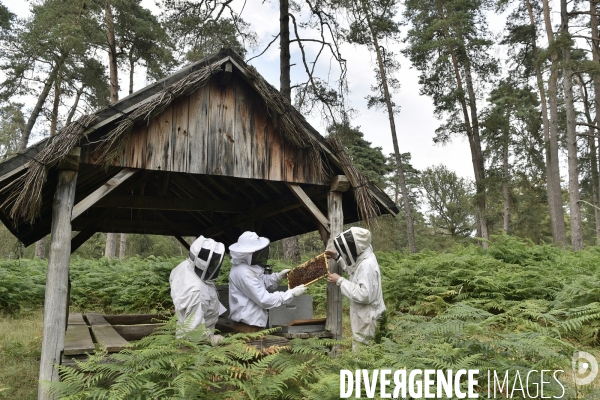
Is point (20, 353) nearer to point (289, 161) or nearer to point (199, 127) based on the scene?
point (199, 127)

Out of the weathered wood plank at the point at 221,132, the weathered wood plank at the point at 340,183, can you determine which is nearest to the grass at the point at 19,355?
the weathered wood plank at the point at 221,132

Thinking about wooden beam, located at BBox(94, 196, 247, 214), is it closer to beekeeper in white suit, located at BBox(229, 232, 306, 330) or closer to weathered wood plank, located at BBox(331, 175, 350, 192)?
beekeeper in white suit, located at BBox(229, 232, 306, 330)

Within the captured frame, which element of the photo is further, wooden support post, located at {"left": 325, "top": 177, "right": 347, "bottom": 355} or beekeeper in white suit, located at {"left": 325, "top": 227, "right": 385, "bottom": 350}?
wooden support post, located at {"left": 325, "top": 177, "right": 347, "bottom": 355}

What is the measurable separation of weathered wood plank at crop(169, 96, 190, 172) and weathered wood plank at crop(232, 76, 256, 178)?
0.74 meters

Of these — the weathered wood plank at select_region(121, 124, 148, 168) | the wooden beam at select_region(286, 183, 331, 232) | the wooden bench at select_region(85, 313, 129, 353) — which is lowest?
the wooden bench at select_region(85, 313, 129, 353)

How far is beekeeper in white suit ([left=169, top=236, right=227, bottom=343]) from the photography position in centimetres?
604

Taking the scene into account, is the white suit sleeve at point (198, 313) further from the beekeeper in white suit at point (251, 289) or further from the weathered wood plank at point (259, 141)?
the weathered wood plank at point (259, 141)

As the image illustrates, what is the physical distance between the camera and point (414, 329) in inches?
200

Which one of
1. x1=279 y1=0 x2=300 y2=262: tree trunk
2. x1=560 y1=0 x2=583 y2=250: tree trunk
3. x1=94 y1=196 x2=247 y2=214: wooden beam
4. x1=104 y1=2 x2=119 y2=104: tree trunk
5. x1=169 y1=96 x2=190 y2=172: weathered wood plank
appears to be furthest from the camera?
x1=104 y1=2 x2=119 y2=104: tree trunk

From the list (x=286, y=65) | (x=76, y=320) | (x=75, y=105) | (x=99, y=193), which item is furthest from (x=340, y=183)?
(x=75, y=105)

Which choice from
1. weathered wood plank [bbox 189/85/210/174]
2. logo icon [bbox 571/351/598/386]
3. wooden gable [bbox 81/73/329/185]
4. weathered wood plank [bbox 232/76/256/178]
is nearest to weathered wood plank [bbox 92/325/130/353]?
wooden gable [bbox 81/73/329/185]

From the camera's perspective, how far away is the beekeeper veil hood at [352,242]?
6438 mm

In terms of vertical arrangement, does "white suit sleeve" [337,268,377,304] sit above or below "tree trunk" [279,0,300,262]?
below

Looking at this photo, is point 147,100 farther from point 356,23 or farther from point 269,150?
point 356,23
